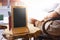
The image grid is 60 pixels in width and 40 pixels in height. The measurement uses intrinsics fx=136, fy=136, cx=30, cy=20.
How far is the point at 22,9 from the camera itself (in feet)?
5.57

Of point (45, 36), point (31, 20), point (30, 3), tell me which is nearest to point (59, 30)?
point (45, 36)

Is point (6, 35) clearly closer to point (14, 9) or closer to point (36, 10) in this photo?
point (14, 9)

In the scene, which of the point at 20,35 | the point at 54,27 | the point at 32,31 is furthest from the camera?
the point at 54,27

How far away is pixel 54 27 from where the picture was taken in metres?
2.10

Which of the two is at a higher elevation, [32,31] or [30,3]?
[30,3]

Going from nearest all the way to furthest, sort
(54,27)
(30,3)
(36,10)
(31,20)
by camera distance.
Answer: (54,27), (31,20), (36,10), (30,3)

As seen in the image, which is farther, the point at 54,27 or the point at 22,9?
the point at 54,27

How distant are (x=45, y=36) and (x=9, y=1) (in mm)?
1828

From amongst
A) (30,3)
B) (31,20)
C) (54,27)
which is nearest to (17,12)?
(54,27)

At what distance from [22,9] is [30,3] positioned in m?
1.79

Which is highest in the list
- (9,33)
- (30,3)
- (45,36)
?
(30,3)

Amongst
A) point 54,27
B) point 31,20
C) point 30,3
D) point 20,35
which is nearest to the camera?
point 20,35

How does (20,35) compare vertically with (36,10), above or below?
below

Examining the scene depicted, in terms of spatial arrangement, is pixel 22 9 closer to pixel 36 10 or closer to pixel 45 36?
pixel 45 36
